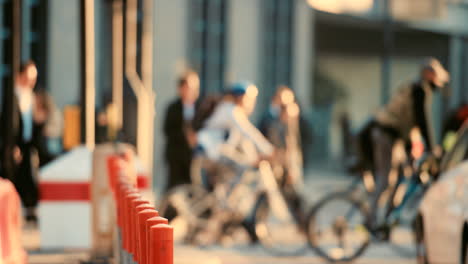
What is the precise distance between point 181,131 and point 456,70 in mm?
26322

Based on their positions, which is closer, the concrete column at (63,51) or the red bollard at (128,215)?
the red bollard at (128,215)

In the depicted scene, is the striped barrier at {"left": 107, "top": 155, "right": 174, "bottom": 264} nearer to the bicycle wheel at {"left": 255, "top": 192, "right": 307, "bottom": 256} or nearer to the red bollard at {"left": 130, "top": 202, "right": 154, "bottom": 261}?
the red bollard at {"left": 130, "top": 202, "right": 154, "bottom": 261}

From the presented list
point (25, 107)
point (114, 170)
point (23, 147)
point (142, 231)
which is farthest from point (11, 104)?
point (142, 231)

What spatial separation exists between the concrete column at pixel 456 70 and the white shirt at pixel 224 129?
23765 millimetres

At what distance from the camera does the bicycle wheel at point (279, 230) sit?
10297 millimetres

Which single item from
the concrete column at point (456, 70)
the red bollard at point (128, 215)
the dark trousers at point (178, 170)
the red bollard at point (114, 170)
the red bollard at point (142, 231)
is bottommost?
the concrete column at point (456, 70)

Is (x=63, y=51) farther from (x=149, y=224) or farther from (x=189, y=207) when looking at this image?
(x=149, y=224)

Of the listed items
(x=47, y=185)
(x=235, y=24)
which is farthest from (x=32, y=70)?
(x=235, y=24)

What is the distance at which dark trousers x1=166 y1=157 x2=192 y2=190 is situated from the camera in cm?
1248

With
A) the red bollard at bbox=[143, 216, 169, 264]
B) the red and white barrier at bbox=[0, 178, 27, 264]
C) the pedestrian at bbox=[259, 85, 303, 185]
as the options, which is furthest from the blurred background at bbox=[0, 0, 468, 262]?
the red bollard at bbox=[143, 216, 169, 264]

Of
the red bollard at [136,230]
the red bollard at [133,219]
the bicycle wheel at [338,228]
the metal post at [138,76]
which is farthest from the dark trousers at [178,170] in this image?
the red bollard at [136,230]

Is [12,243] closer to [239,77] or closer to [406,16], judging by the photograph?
[239,77]

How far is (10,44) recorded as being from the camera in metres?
11.4

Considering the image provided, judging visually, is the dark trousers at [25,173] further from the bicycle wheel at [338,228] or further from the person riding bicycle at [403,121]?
the person riding bicycle at [403,121]
